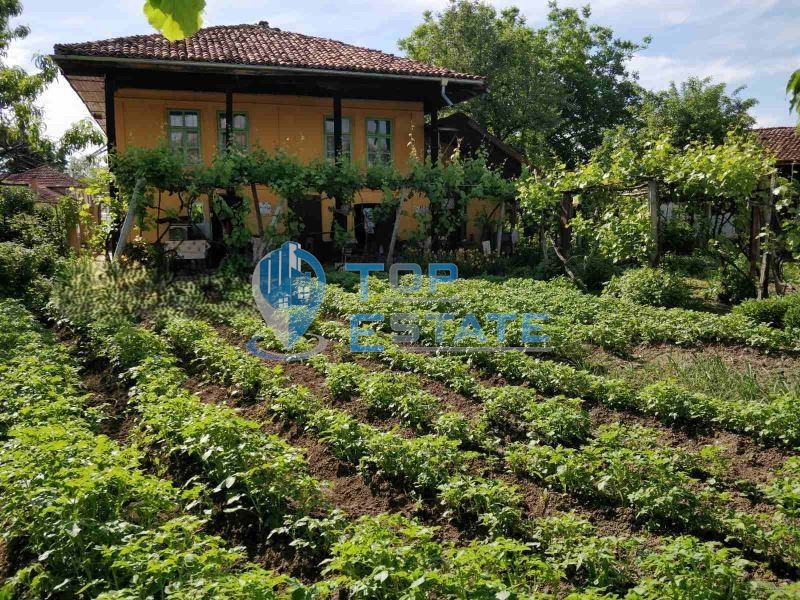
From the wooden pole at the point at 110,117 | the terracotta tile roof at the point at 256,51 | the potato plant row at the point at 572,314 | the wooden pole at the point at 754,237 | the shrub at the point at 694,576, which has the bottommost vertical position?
the shrub at the point at 694,576

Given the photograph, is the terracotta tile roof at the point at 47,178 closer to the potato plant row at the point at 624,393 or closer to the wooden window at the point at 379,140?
the wooden window at the point at 379,140

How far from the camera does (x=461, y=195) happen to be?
15914mm

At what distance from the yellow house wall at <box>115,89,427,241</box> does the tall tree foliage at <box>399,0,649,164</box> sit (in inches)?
373

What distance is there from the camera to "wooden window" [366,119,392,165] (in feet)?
64.7

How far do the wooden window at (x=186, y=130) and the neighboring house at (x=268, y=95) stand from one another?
0.02 metres

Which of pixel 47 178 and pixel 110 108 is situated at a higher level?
pixel 47 178

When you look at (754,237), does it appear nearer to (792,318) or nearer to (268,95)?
(792,318)

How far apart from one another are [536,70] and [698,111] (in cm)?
695

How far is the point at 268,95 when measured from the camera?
18.5 metres

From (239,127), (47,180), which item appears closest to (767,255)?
(239,127)

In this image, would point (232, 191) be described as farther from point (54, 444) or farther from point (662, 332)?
point (54, 444)

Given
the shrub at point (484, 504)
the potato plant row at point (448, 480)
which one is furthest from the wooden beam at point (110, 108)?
the shrub at point (484, 504)

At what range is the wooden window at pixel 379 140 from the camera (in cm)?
1972

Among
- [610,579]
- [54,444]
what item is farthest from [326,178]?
[610,579]
